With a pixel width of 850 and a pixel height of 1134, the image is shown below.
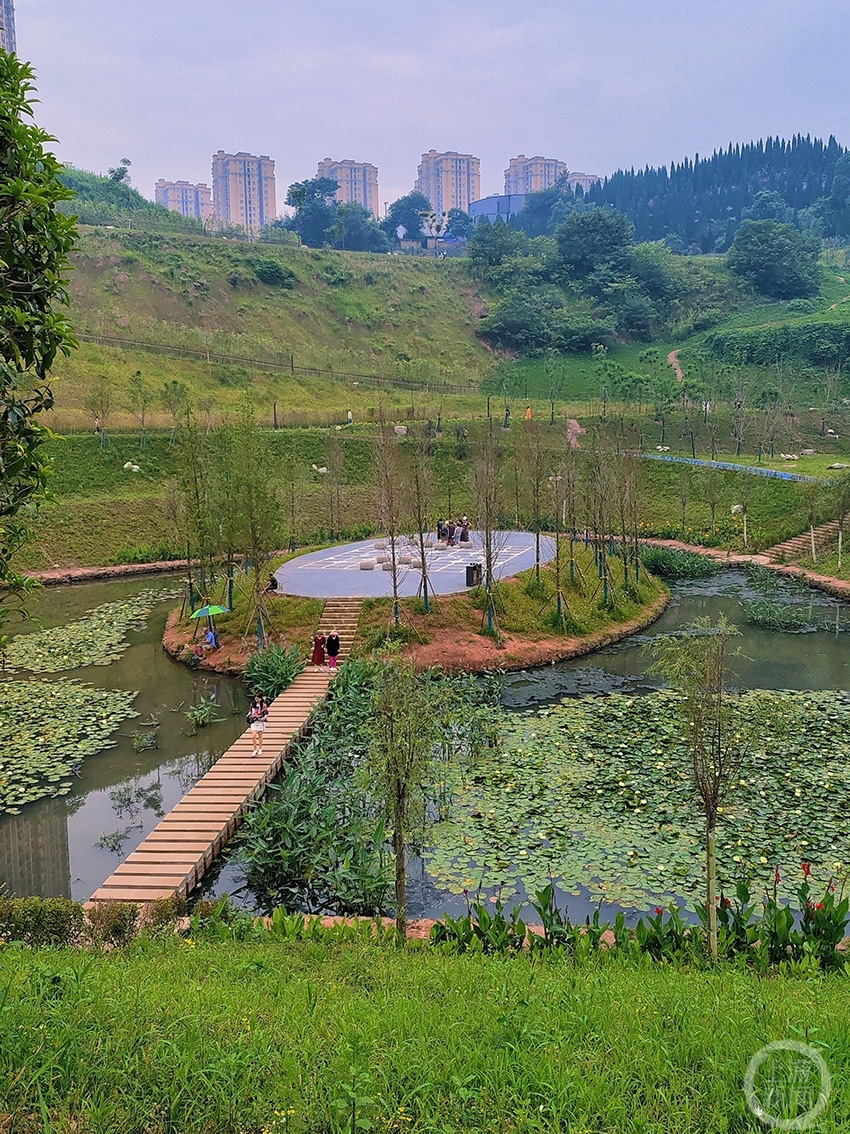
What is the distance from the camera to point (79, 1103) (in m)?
4.23

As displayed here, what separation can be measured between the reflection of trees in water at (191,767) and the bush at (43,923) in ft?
19.4

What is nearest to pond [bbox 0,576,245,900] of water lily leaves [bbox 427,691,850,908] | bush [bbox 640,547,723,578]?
water lily leaves [bbox 427,691,850,908]

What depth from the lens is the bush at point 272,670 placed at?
19.0 meters

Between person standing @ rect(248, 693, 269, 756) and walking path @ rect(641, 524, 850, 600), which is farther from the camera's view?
walking path @ rect(641, 524, 850, 600)

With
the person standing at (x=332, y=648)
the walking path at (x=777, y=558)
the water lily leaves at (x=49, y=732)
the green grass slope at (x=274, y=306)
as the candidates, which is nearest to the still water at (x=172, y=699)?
the water lily leaves at (x=49, y=732)

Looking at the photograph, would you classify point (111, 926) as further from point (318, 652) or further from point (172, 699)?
point (318, 652)

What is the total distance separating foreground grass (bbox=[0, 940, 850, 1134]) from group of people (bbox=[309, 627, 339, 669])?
13.6m

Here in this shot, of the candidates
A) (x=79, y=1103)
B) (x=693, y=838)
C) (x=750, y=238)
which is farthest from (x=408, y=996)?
(x=750, y=238)

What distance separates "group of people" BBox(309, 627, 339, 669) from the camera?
786 inches

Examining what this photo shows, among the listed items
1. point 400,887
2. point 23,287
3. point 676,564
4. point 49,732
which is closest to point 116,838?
point 49,732

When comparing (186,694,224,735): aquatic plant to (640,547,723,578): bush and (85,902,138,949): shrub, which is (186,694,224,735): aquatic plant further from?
(640,547,723,578): bush

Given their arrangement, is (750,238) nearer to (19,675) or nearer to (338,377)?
(338,377)

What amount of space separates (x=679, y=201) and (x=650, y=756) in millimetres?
142394

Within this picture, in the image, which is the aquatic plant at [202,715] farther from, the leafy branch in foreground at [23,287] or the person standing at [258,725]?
the leafy branch in foreground at [23,287]
